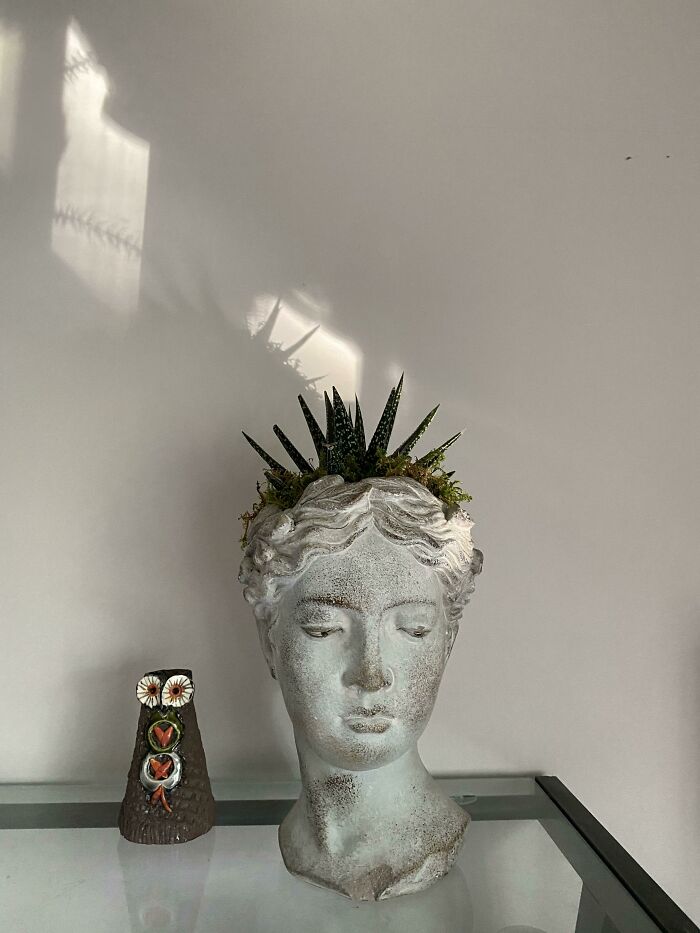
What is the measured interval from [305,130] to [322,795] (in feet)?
3.95

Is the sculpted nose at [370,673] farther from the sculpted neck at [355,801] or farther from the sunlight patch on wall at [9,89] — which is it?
the sunlight patch on wall at [9,89]

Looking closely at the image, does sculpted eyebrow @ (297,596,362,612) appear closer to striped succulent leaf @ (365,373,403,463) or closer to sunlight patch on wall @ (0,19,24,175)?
striped succulent leaf @ (365,373,403,463)

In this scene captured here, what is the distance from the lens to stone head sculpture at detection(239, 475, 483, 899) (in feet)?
3.57

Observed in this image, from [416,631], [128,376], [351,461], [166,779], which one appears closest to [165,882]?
[166,779]

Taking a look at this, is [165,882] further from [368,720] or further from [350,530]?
[350,530]

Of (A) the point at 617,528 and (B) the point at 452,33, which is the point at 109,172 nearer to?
(B) the point at 452,33

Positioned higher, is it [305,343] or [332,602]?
[305,343]

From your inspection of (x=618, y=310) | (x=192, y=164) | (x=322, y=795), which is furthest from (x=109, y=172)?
(x=322, y=795)

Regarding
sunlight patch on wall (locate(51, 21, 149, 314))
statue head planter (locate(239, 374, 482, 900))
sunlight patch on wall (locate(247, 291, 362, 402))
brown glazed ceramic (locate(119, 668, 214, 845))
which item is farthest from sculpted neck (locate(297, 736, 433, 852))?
sunlight patch on wall (locate(51, 21, 149, 314))

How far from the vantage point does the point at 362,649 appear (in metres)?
1.08

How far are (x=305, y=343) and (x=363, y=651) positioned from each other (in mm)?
693

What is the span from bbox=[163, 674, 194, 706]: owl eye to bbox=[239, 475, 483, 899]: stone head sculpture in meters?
0.20

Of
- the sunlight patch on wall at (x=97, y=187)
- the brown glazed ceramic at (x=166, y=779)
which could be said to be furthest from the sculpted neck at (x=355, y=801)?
the sunlight patch on wall at (x=97, y=187)

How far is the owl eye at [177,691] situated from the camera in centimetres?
128
